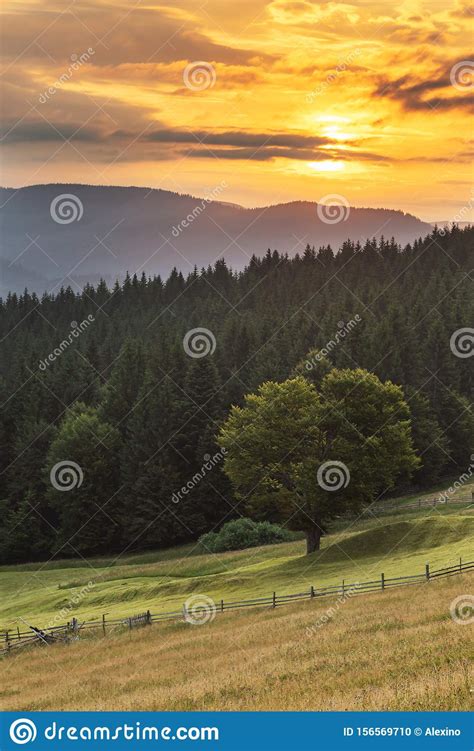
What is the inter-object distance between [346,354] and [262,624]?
7285 centimetres

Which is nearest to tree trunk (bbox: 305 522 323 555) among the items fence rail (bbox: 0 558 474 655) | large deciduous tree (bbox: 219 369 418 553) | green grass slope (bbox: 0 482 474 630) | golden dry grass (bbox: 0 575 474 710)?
large deciduous tree (bbox: 219 369 418 553)

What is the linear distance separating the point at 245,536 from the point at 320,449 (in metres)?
20.9

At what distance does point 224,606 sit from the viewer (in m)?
47.9

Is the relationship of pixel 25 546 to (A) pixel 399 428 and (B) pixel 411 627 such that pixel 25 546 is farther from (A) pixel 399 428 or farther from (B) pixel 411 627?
(B) pixel 411 627

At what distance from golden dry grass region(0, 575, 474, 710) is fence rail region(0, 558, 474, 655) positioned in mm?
1618

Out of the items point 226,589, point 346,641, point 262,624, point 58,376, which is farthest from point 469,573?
point 58,376

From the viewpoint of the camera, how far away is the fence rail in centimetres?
4428

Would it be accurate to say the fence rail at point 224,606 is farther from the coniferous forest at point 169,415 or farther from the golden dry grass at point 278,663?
the coniferous forest at point 169,415

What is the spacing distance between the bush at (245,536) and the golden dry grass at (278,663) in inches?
1326

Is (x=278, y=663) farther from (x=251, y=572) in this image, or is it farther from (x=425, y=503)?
(x=425, y=503)

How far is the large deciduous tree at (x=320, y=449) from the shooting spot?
60.3 metres

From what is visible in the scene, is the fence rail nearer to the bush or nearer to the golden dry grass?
the golden dry grass

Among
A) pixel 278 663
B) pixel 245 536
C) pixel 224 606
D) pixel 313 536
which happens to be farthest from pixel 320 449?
pixel 278 663

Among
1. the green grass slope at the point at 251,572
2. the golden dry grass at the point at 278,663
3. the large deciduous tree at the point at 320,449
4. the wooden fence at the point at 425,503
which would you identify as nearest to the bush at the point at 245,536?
the green grass slope at the point at 251,572
